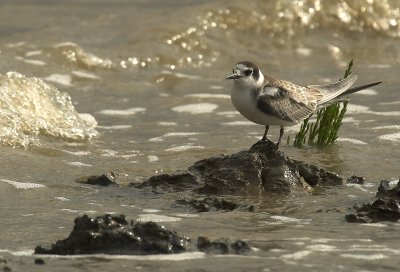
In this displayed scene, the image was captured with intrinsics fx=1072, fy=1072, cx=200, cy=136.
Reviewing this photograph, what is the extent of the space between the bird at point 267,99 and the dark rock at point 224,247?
2.14 meters

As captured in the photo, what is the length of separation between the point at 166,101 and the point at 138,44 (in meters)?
2.01

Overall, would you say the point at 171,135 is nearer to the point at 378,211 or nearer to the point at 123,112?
the point at 123,112

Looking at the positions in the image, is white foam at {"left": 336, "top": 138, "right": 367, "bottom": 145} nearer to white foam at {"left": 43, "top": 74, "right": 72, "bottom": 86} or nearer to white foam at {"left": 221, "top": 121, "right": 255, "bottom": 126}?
white foam at {"left": 221, "top": 121, "right": 255, "bottom": 126}

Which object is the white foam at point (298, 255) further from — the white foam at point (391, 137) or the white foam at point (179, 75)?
the white foam at point (179, 75)

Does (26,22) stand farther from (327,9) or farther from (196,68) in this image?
(327,9)

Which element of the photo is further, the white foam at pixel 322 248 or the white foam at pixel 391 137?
the white foam at pixel 391 137

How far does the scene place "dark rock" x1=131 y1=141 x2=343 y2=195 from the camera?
7.67 m

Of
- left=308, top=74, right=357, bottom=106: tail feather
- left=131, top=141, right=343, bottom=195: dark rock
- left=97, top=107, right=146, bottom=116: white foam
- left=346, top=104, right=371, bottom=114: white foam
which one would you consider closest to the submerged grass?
left=308, top=74, right=357, bottom=106: tail feather

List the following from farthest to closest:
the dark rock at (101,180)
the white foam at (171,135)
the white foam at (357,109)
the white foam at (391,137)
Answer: the white foam at (357,109) → the white foam at (171,135) → the white foam at (391,137) → the dark rock at (101,180)

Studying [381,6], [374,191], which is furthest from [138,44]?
[374,191]

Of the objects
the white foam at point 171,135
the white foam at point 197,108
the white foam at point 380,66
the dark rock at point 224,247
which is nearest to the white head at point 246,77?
the white foam at point 171,135

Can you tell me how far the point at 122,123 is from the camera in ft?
35.7

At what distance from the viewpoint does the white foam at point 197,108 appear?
11.4 m

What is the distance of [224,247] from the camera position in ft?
19.4
